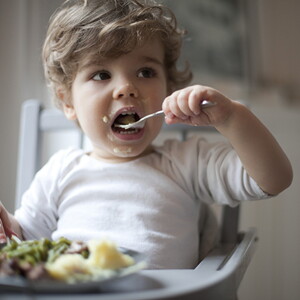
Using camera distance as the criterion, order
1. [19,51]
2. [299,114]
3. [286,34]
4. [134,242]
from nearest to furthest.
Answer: [134,242] → [19,51] → [299,114] → [286,34]

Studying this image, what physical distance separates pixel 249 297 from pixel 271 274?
0.10m

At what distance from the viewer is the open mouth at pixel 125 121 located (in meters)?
0.77

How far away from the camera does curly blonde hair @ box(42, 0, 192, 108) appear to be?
76 centimetres

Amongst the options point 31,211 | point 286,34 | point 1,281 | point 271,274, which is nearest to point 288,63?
point 286,34

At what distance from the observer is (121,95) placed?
2.47ft

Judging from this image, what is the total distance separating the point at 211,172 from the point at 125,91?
20cm

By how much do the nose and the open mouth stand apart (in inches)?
1.2

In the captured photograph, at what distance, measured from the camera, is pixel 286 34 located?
1700 mm

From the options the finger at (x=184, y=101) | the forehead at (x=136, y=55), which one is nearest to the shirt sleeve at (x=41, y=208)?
the forehead at (x=136, y=55)

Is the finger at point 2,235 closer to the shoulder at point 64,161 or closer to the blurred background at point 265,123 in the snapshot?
the shoulder at point 64,161

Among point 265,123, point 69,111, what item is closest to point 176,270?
point 69,111

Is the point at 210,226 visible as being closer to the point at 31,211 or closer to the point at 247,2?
the point at 31,211

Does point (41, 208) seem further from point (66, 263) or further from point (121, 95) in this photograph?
point (66, 263)

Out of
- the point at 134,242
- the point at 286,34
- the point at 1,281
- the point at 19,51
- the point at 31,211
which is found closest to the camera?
the point at 1,281
